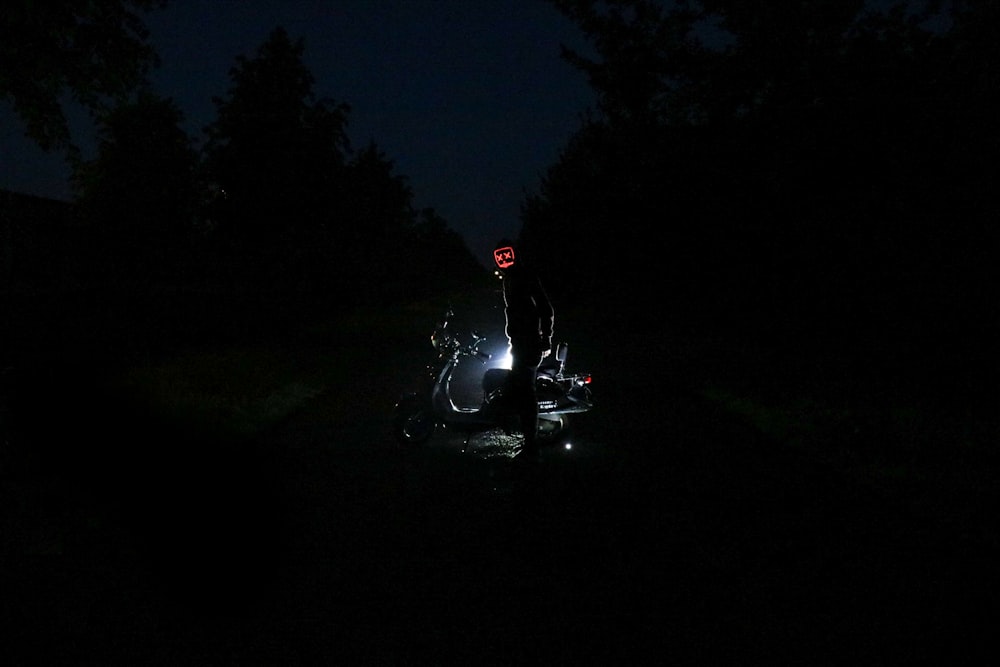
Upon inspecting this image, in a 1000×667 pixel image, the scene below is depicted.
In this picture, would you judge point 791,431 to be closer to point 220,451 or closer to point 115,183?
point 220,451

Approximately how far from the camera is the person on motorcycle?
24.3 ft

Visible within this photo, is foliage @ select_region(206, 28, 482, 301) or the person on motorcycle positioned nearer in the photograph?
the person on motorcycle

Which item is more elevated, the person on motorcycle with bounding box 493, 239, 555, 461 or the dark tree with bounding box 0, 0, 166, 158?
the dark tree with bounding box 0, 0, 166, 158

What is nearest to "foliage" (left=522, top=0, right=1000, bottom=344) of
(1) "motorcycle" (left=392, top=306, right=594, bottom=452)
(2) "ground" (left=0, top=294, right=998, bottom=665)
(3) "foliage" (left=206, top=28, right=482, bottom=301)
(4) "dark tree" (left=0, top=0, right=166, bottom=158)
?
(2) "ground" (left=0, top=294, right=998, bottom=665)

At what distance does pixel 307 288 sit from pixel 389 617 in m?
28.7

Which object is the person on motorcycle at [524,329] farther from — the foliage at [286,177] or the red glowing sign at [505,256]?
the foliage at [286,177]

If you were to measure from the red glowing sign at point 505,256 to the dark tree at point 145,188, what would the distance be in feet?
80.2

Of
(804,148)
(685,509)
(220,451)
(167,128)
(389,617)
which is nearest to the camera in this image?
(389,617)

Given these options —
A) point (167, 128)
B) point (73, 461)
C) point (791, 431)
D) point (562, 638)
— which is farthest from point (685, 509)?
point (167, 128)

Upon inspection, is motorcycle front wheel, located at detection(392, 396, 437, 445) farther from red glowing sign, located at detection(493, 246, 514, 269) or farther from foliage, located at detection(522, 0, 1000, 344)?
foliage, located at detection(522, 0, 1000, 344)

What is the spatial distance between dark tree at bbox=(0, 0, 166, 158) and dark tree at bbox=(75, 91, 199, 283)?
19.2 m

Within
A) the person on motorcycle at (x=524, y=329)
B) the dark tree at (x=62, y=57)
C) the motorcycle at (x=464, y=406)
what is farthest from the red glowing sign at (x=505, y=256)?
the dark tree at (x=62, y=57)

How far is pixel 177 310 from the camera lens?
58.8 feet

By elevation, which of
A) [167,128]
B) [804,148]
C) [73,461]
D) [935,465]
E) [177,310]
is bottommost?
[935,465]
